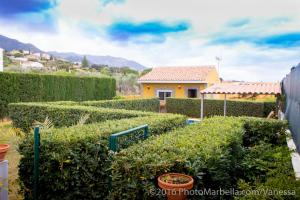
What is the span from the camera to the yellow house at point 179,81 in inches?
963

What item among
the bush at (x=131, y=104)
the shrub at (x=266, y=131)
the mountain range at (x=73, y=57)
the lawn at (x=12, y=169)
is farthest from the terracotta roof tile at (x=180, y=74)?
the mountain range at (x=73, y=57)

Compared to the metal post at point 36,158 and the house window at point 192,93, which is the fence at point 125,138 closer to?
the metal post at point 36,158

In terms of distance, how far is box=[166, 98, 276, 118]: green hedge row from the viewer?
17516mm

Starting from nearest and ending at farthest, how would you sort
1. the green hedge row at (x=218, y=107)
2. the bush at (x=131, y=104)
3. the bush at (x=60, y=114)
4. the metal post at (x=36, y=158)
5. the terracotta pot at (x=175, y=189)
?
the terracotta pot at (x=175, y=189) → the metal post at (x=36, y=158) → the bush at (x=60, y=114) → the bush at (x=131, y=104) → the green hedge row at (x=218, y=107)

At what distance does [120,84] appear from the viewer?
126ft

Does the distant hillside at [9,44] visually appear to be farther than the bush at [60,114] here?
Yes

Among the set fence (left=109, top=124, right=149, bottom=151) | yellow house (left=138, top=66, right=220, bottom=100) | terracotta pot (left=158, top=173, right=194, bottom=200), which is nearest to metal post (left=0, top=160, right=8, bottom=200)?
fence (left=109, top=124, right=149, bottom=151)

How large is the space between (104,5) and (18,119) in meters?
10.7

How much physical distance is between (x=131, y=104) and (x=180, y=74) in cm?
1064

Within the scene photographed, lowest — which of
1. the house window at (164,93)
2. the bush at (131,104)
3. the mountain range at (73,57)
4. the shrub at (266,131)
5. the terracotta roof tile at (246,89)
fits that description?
the shrub at (266,131)

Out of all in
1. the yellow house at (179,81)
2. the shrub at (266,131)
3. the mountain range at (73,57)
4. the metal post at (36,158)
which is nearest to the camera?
Result: the metal post at (36,158)

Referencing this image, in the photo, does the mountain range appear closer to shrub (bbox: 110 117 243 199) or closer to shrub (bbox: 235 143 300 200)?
shrub (bbox: 235 143 300 200)

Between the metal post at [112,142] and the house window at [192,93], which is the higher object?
the house window at [192,93]

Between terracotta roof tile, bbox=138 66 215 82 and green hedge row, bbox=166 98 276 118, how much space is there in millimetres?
3894
